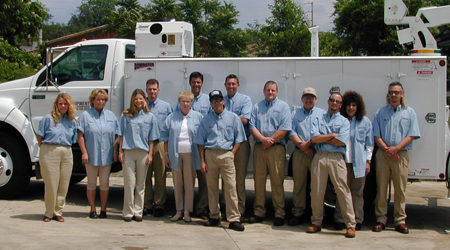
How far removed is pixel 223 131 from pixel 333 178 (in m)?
1.55

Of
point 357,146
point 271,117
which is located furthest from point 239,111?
point 357,146

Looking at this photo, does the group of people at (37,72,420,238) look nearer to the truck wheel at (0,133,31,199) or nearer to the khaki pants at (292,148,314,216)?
the khaki pants at (292,148,314,216)

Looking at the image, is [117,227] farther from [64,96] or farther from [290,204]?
[290,204]

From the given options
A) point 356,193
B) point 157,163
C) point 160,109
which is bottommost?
point 356,193

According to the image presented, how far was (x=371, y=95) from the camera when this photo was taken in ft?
23.1

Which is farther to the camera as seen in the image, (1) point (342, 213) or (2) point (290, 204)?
(2) point (290, 204)

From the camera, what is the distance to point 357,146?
669cm

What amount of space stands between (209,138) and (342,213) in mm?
2003

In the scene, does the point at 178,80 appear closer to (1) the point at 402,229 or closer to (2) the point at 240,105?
(2) the point at 240,105

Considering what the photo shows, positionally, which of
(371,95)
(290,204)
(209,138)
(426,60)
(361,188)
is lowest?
(290,204)

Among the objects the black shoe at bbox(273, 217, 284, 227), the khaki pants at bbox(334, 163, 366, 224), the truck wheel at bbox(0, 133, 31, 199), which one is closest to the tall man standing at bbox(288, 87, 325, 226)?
the black shoe at bbox(273, 217, 284, 227)

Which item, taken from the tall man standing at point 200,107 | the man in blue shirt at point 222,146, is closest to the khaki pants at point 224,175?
the man in blue shirt at point 222,146

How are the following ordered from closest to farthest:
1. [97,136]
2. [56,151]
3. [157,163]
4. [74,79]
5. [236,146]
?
[236,146] → [56,151] → [97,136] → [157,163] → [74,79]

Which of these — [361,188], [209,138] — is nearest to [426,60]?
[361,188]
